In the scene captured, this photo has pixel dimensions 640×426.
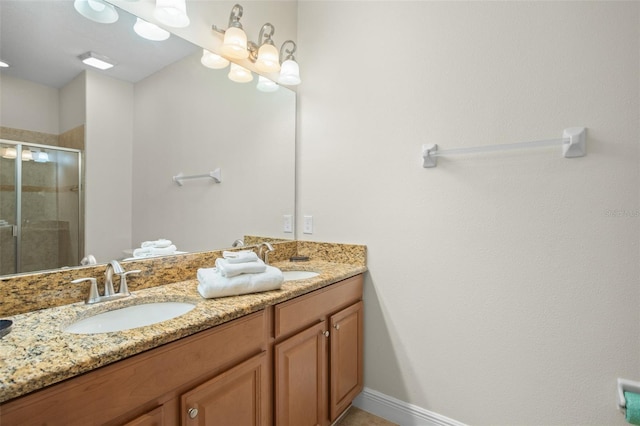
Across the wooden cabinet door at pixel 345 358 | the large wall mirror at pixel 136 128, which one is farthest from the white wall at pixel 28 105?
the wooden cabinet door at pixel 345 358

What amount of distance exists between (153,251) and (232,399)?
72cm

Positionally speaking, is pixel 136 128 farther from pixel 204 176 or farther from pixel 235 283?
pixel 235 283

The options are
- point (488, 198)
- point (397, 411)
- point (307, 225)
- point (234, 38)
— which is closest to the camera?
point (488, 198)

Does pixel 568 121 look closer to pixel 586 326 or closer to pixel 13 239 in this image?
pixel 586 326

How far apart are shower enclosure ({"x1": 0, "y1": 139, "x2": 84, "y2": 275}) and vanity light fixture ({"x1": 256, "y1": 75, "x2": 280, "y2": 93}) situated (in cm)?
107

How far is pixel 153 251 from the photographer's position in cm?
139

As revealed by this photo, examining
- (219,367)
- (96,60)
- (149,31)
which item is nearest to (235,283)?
(219,367)

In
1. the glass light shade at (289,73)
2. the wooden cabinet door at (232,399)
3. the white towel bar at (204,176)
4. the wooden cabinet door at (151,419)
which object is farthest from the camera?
the glass light shade at (289,73)

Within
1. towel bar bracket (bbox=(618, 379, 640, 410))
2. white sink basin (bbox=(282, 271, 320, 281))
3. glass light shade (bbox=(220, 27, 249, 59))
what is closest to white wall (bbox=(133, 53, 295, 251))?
glass light shade (bbox=(220, 27, 249, 59))

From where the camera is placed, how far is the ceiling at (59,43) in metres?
1.03

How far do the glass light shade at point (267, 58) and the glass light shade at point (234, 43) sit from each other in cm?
15

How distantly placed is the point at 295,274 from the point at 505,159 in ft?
3.94

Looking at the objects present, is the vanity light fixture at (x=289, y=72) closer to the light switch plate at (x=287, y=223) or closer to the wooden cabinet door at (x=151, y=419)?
the light switch plate at (x=287, y=223)

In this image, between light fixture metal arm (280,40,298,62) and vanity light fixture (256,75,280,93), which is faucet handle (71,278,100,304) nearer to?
vanity light fixture (256,75,280,93)
